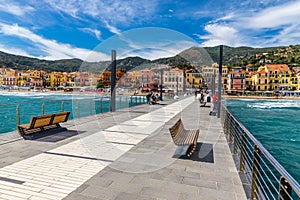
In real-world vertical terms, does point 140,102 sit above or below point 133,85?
below

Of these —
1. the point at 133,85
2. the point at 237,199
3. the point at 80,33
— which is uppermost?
the point at 80,33

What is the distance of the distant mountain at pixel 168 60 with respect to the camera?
7.39 m

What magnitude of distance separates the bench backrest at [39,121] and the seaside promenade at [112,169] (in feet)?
0.99

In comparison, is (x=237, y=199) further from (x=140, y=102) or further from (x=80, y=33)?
(x=140, y=102)

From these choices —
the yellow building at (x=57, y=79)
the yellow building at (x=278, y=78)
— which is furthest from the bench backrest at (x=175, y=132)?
the yellow building at (x=278, y=78)

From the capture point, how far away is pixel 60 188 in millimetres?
2564

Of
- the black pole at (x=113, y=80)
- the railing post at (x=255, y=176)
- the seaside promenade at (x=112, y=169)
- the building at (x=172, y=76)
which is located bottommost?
the seaside promenade at (x=112, y=169)

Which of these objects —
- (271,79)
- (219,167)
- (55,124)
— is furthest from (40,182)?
(271,79)

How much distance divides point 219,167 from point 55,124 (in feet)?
14.5

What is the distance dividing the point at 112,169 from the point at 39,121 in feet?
8.83

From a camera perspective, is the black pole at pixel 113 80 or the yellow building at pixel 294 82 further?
the yellow building at pixel 294 82

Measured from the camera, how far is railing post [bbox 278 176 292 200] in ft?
4.77

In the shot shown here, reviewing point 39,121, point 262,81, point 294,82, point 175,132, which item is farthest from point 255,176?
point 294,82

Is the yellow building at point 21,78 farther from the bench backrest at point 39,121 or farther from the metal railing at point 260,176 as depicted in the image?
the metal railing at point 260,176
